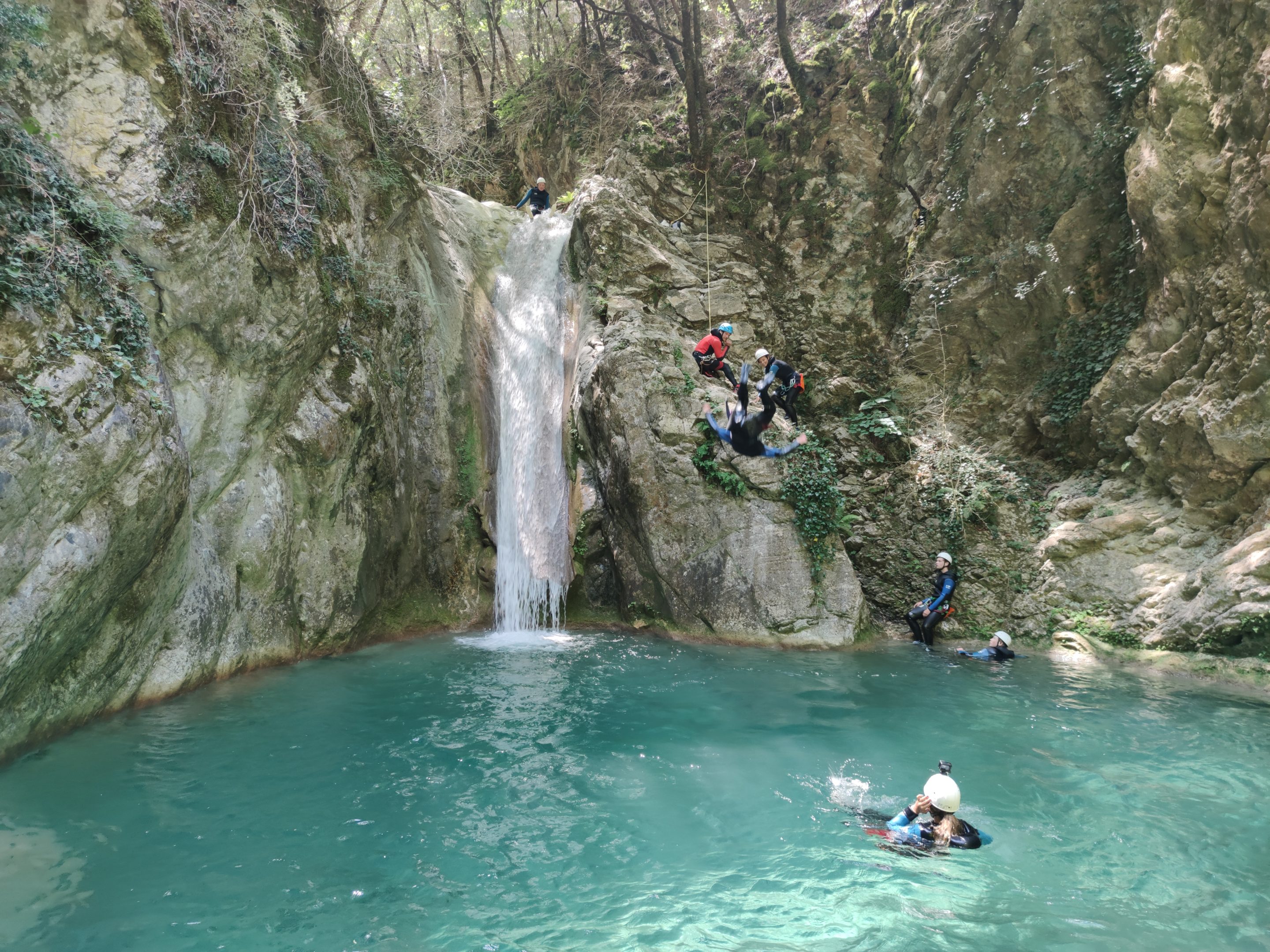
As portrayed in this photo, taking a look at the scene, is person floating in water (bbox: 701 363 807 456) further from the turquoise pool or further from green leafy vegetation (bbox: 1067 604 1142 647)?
green leafy vegetation (bbox: 1067 604 1142 647)

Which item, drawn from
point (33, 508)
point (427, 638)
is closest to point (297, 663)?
point (427, 638)

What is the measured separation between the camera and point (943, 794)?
15.8ft

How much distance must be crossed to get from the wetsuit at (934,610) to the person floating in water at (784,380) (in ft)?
13.3

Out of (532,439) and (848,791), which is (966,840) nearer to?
(848,791)

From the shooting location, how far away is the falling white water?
12.3 m

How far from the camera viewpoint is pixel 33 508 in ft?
18.2

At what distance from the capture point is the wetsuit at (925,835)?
473cm

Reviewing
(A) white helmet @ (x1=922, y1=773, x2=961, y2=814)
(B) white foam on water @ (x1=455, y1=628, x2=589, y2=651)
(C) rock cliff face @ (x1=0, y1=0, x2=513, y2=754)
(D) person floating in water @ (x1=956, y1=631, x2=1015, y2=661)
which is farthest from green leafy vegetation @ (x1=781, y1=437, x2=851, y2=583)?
(A) white helmet @ (x1=922, y1=773, x2=961, y2=814)

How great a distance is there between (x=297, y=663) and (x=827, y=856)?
7.47 m

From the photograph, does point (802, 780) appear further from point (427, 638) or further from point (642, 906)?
point (427, 638)

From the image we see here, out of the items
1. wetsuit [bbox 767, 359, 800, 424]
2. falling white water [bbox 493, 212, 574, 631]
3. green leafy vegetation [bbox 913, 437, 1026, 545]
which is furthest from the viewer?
falling white water [bbox 493, 212, 574, 631]

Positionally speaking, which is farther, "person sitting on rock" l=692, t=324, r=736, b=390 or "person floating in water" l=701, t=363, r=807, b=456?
"person sitting on rock" l=692, t=324, r=736, b=390

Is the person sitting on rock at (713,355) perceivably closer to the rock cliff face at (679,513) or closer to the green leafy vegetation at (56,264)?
the rock cliff face at (679,513)

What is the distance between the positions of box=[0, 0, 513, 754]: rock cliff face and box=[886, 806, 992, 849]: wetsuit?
22.9ft
